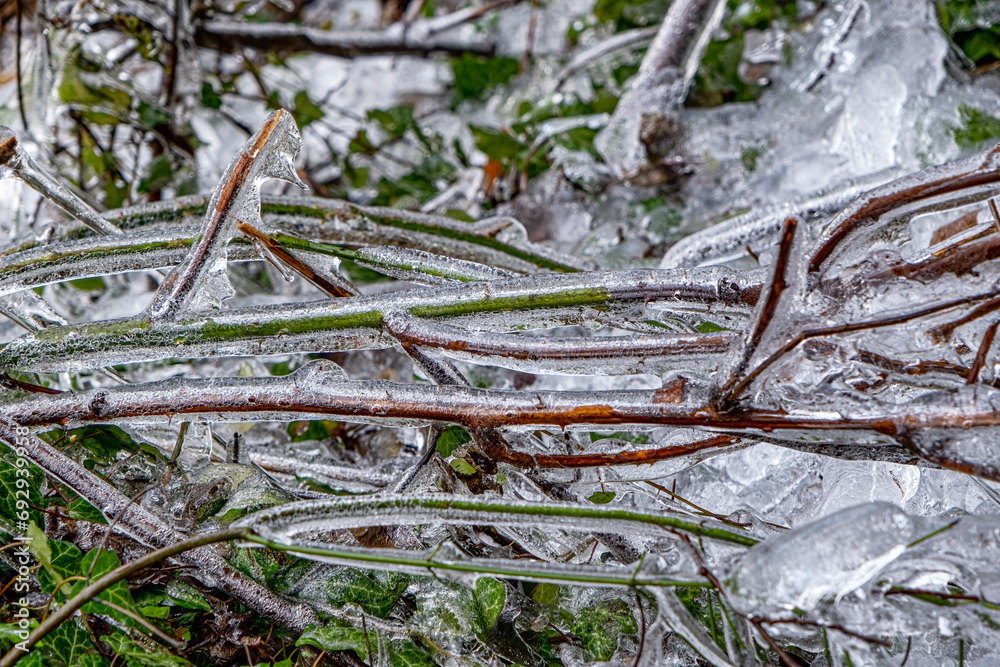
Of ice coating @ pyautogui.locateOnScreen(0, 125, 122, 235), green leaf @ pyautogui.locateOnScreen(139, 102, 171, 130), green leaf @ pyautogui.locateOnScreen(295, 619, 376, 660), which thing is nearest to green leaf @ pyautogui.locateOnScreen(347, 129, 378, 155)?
green leaf @ pyautogui.locateOnScreen(139, 102, 171, 130)

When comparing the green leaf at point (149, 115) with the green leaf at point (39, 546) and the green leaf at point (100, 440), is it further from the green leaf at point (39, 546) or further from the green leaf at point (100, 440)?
the green leaf at point (39, 546)

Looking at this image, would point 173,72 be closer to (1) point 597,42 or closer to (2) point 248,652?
(1) point 597,42

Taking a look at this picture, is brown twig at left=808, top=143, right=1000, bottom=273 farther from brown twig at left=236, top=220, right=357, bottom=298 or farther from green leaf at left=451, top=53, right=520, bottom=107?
green leaf at left=451, top=53, right=520, bottom=107

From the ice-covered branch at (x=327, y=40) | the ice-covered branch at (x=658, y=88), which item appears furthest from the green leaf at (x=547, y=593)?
the ice-covered branch at (x=327, y=40)

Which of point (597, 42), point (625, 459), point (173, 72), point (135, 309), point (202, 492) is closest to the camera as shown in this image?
point (625, 459)

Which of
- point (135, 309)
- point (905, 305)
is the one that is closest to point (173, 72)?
point (135, 309)

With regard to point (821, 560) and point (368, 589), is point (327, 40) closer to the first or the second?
point (368, 589)
